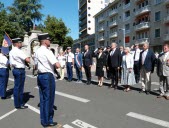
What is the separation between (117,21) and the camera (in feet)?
203

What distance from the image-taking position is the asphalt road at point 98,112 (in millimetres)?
6031

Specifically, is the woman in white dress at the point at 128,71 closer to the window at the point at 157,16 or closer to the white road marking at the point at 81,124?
the white road marking at the point at 81,124

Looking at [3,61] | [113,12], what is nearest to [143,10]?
[113,12]

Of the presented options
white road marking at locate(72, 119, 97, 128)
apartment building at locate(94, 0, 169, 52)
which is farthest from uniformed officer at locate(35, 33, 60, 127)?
apartment building at locate(94, 0, 169, 52)

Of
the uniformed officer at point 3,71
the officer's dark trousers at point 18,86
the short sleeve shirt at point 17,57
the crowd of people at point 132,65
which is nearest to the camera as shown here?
the short sleeve shirt at point 17,57

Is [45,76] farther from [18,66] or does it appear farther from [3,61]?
[3,61]

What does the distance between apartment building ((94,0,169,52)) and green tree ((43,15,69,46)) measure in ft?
42.9

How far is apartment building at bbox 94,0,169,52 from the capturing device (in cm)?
4278

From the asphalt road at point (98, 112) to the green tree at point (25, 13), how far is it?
185ft

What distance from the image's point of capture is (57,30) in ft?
182

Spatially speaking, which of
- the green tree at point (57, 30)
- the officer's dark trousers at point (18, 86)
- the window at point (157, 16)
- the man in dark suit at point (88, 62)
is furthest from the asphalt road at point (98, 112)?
the green tree at point (57, 30)

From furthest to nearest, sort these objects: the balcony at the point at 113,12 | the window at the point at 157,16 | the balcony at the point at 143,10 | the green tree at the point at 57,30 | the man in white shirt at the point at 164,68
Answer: the balcony at the point at 113,12 → the green tree at the point at 57,30 → the balcony at the point at 143,10 → the window at the point at 157,16 → the man in white shirt at the point at 164,68

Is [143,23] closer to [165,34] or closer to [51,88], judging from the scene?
[165,34]

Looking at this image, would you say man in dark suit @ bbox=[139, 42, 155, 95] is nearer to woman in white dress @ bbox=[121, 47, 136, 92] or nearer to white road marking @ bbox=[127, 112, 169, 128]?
woman in white dress @ bbox=[121, 47, 136, 92]
